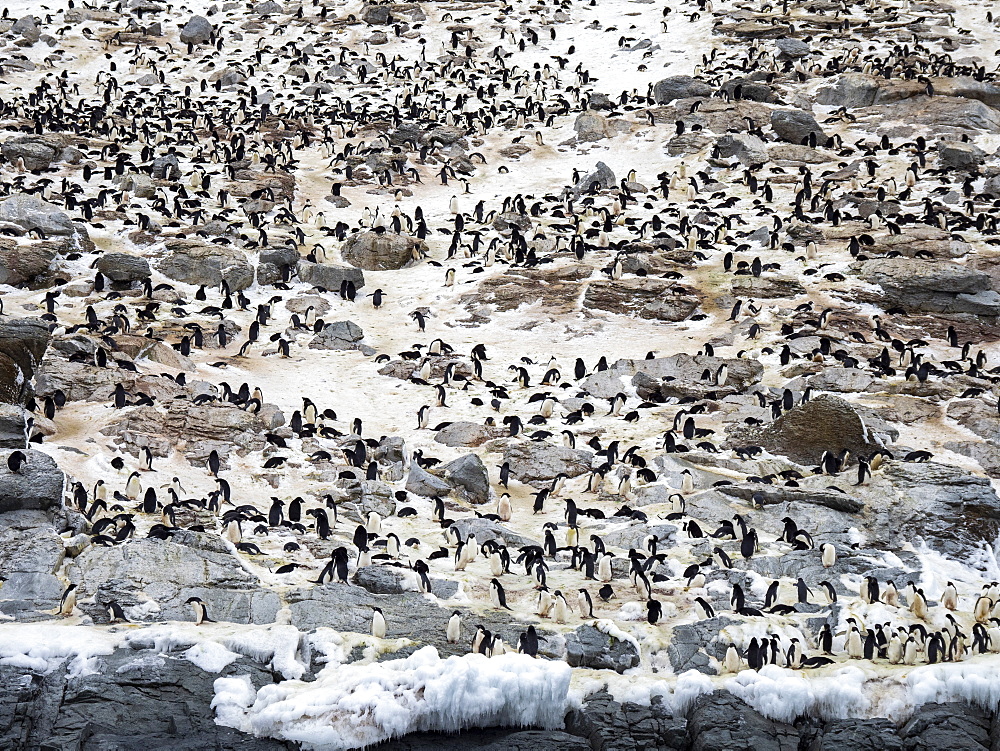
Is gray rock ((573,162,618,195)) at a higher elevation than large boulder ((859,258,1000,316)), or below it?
higher

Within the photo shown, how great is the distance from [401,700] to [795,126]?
27.9 metres

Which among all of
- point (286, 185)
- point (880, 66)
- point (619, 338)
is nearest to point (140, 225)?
point (286, 185)

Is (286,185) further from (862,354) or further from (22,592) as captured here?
(22,592)

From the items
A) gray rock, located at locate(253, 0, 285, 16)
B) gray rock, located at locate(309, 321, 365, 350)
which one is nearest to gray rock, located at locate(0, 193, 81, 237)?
gray rock, located at locate(309, 321, 365, 350)

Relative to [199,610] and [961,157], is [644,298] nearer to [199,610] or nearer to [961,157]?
[961,157]

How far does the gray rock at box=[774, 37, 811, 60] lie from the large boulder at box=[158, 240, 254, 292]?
2411 centimetres

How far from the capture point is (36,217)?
25.0 m

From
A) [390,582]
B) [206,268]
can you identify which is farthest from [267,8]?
[390,582]

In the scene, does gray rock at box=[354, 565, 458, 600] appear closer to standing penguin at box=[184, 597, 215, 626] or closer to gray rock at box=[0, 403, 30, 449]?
standing penguin at box=[184, 597, 215, 626]

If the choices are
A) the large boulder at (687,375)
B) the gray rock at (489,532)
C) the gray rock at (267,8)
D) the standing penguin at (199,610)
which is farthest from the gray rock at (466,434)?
the gray rock at (267,8)

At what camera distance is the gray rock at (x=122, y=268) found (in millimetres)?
23500

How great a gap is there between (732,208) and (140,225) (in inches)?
628

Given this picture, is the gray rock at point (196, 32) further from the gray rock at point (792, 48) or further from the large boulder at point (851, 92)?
the large boulder at point (851, 92)

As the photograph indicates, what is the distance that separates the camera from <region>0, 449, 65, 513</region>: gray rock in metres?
12.7
